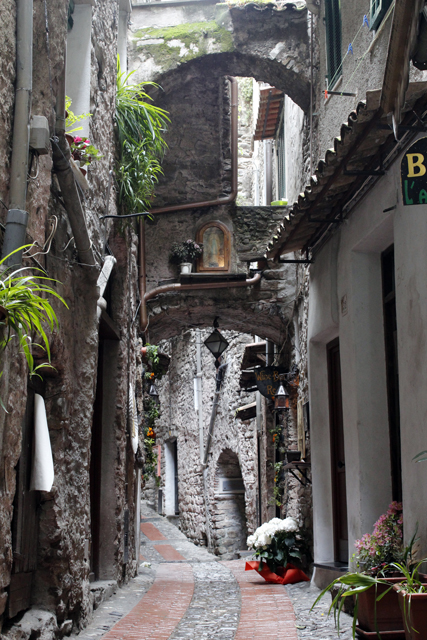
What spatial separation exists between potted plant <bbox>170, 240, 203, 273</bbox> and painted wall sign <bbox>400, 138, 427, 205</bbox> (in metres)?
6.57

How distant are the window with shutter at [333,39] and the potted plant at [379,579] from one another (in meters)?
4.48

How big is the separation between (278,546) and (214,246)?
4479 mm

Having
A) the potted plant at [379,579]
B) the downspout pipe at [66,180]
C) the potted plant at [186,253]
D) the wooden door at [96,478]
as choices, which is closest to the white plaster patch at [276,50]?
the potted plant at [186,253]

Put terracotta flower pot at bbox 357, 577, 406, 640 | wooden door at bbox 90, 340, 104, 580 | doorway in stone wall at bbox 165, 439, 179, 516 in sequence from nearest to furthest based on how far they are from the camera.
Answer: terracotta flower pot at bbox 357, 577, 406, 640
wooden door at bbox 90, 340, 104, 580
doorway in stone wall at bbox 165, 439, 179, 516

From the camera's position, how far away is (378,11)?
16.7 ft

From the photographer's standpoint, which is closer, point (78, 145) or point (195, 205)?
point (78, 145)

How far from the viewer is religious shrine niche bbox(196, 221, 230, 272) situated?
980 centimetres

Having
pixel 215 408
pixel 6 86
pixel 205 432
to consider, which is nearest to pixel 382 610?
pixel 6 86

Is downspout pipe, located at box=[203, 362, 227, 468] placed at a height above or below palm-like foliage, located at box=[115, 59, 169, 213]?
below

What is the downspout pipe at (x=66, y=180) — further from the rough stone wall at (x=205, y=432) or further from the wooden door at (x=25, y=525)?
the rough stone wall at (x=205, y=432)

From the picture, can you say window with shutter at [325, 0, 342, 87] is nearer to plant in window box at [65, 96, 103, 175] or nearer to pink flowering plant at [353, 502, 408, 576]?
→ plant in window box at [65, 96, 103, 175]

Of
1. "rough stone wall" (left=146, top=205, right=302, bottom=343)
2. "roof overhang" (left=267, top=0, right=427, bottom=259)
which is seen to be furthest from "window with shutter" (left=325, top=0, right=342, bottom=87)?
"rough stone wall" (left=146, top=205, right=302, bottom=343)

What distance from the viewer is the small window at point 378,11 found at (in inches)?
199

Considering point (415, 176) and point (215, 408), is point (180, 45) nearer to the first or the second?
point (415, 176)
